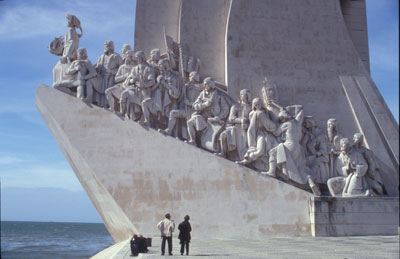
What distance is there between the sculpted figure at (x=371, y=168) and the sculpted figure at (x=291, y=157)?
1362mm

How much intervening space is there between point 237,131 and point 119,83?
A: 298cm

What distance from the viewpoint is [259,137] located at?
1059 centimetres

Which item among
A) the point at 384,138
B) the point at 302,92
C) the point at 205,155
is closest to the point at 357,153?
the point at 384,138

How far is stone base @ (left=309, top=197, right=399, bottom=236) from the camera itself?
1001 cm

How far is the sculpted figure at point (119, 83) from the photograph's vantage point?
10.7m

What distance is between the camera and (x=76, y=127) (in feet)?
33.9

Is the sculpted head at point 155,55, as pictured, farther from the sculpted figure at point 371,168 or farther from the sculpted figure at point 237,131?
the sculpted figure at point 371,168

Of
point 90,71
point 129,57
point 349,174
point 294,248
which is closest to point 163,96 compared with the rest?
point 129,57

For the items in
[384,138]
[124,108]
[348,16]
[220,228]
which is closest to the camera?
[220,228]

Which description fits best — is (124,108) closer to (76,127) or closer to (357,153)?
(76,127)

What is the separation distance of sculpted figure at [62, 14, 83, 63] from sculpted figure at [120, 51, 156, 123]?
1.66 meters

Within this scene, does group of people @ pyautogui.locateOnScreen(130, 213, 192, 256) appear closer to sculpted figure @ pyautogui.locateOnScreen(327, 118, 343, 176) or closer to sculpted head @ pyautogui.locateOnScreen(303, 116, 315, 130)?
sculpted figure @ pyautogui.locateOnScreen(327, 118, 343, 176)

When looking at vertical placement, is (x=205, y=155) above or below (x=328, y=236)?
above

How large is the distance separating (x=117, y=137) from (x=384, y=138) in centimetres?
639
